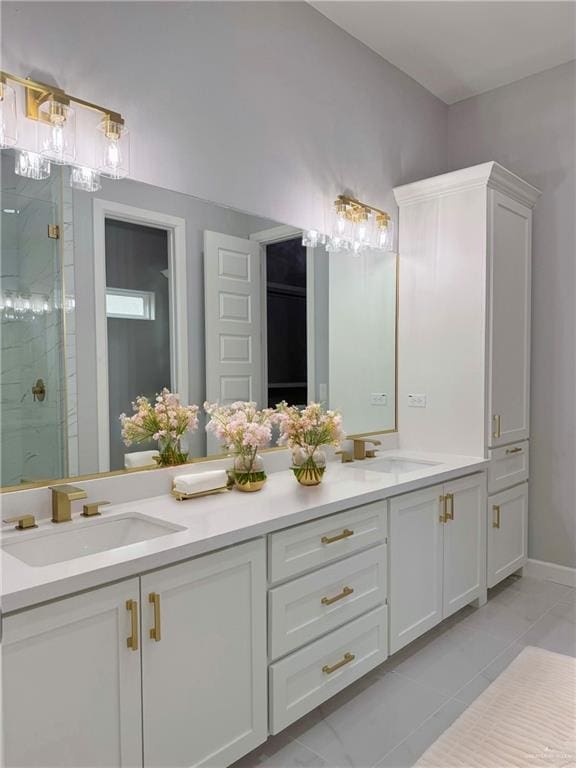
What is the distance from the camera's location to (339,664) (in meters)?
1.96

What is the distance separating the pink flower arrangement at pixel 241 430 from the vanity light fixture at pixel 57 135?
91 cm

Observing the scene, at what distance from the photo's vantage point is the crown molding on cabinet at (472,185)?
9.18 ft

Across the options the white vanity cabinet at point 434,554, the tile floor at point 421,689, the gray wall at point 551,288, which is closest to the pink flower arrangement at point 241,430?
the white vanity cabinet at point 434,554

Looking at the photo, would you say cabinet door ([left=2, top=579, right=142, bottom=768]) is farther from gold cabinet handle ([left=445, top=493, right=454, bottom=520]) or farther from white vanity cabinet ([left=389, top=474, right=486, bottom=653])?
gold cabinet handle ([left=445, top=493, right=454, bottom=520])

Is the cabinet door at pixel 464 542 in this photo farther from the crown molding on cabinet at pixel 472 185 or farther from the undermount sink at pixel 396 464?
the crown molding on cabinet at pixel 472 185

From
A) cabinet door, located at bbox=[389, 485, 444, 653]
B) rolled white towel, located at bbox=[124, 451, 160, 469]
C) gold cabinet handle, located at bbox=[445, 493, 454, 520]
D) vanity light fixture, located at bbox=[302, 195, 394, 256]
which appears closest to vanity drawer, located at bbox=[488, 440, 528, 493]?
gold cabinet handle, located at bbox=[445, 493, 454, 520]

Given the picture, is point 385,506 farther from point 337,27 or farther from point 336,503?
point 337,27

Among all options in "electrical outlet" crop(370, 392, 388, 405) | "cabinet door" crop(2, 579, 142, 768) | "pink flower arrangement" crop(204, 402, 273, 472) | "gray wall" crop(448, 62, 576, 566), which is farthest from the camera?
"gray wall" crop(448, 62, 576, 566)

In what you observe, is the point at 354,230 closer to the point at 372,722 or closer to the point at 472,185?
the point at 472,185

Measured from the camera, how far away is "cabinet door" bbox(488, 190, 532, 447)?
2.89m

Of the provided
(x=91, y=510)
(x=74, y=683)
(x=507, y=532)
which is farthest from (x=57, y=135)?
(x=507, y=532)

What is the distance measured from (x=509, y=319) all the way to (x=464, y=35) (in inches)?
59.2

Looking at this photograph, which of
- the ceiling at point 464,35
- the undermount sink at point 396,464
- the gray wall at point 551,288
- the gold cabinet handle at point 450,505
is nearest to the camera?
the gold cabinet handle at point 450,505

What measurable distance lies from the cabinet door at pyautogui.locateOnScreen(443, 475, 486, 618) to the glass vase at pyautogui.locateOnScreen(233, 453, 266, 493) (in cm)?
97
